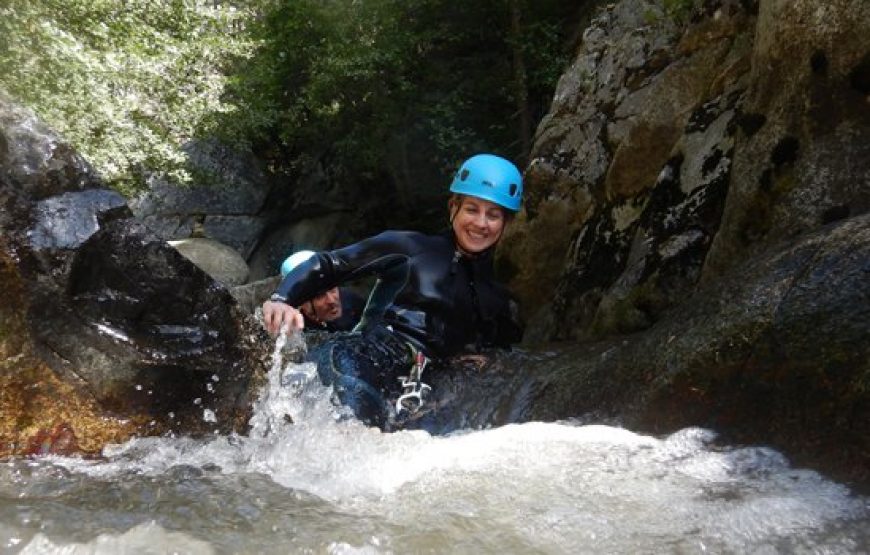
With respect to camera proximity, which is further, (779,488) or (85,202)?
(85,202)

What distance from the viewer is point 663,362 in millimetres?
3133

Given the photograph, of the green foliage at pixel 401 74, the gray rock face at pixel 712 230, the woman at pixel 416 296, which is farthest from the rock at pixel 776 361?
the green foliage at pixel 401 74

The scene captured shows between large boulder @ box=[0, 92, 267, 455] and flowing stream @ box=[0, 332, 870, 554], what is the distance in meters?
0.16

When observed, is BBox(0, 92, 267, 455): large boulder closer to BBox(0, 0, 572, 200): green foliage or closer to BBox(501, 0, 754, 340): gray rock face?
BBox(501, 0, 754, 340): gray rock face

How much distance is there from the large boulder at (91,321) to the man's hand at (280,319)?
0.19 metres

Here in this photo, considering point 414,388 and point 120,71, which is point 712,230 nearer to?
point 414,388

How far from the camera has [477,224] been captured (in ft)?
15.8

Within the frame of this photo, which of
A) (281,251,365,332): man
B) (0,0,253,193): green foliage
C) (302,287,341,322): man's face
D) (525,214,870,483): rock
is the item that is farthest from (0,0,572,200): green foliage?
(525,214,870,483): rock

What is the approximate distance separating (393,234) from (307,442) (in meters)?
1.94

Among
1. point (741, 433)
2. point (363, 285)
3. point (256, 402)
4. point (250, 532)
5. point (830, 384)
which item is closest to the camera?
point (250, 532)

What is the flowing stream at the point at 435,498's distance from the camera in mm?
1936

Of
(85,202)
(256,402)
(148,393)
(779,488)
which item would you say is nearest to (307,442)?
(256,402)

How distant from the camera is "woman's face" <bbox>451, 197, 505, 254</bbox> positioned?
15.8ft

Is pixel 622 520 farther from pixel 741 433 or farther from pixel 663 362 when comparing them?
pixel 663 362
